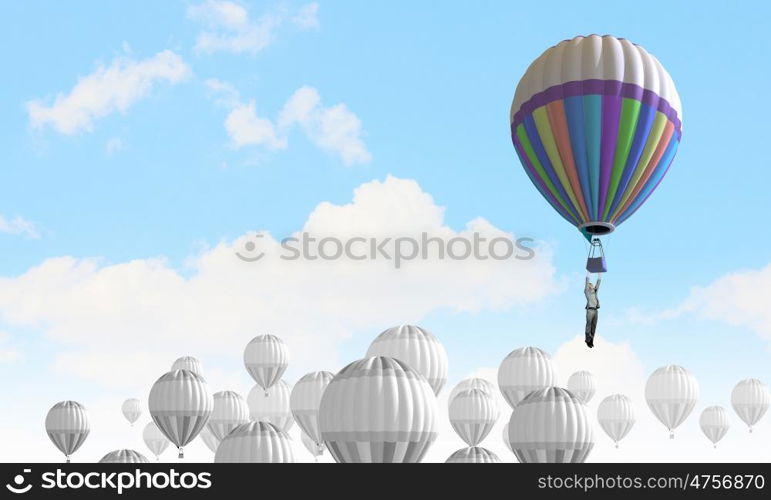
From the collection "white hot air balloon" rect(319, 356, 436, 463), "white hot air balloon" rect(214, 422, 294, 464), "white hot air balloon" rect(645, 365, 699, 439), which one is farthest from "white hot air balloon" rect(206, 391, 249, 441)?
"white hot air balloon" rect(645, 365, 699, 439)

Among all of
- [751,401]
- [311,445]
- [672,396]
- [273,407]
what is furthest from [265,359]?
[751,401]

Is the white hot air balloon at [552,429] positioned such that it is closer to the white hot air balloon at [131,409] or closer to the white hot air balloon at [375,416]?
the white hot air balloon at [375,416]

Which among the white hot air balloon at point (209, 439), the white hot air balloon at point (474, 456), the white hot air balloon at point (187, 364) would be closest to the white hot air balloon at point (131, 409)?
the white hot air balloon at point (187, 364)

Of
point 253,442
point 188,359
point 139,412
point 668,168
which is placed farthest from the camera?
point 139,412

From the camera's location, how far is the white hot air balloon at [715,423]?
61.5 m

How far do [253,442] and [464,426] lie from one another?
15778mm

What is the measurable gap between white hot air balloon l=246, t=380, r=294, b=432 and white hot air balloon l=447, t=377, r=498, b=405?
8960 mm

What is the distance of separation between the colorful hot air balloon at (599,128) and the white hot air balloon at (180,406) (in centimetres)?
1990

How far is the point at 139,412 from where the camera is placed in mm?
63719
